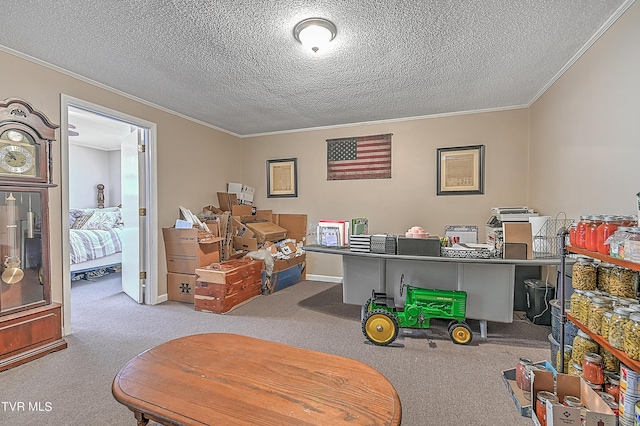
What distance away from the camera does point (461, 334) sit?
2.67 meters

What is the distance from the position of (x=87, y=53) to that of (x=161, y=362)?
261cm

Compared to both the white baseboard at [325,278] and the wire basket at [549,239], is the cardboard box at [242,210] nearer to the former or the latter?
the white baseboard at [325,278]

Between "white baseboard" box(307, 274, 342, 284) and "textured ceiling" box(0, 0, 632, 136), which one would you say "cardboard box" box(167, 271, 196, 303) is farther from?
"textured ceiling" box(0, 0, 632, 136)

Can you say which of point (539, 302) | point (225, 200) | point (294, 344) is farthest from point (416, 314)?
point (225, 200)

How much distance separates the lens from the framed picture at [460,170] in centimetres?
409

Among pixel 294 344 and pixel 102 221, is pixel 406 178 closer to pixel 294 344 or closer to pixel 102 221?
pixel 294 344

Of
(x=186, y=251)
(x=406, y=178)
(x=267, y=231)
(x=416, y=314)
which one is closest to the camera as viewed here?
(x=416, y=314)

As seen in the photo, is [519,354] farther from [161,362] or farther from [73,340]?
[73,340]

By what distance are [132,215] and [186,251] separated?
0.84 m

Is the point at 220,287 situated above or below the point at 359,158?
below

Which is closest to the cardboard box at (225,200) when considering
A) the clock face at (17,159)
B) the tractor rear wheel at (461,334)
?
the clock face at (17,159)

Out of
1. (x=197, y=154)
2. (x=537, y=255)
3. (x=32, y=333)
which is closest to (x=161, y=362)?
(x=32, y=333)

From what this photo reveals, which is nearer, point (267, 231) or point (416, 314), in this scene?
point (416, 314)

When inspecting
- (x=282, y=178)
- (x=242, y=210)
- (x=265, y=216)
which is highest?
(x=282, y=178)
